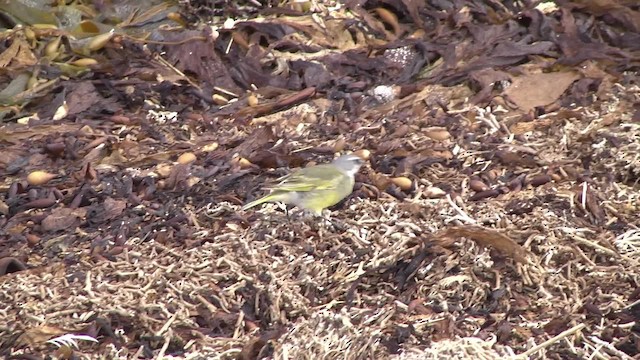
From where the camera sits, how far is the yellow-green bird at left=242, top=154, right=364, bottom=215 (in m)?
5.27

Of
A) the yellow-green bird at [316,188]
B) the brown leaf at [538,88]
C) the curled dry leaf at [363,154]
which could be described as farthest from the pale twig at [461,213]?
the brown leaf at [538,88]

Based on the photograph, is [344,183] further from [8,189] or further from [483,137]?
[8,189]

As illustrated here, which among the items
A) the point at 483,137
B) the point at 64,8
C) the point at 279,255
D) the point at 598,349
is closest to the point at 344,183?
the point at 279,255

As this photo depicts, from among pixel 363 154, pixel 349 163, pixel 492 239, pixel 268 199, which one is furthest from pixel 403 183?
pixel 492 239

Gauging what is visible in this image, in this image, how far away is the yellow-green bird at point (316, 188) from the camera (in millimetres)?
5273

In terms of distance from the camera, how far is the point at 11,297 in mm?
4676

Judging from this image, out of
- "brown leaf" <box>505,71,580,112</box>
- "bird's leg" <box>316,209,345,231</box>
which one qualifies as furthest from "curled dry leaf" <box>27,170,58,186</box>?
"brown leaf" <box>505,71,580,112</box>

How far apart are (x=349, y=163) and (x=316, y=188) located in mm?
319

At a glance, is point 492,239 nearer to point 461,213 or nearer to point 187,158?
point 461,213

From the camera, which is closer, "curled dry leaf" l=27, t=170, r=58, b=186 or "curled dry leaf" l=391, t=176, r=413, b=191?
"curled dry leaf" l=391, t=176, r=413, b=191

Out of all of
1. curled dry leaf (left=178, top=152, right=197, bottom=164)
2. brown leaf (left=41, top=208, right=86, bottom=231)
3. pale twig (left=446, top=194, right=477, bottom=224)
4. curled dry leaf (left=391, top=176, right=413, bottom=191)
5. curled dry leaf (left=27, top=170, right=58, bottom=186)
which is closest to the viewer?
pale twig (left=446, top=194, right=477, bottom=224)

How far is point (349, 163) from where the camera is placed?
553 cm

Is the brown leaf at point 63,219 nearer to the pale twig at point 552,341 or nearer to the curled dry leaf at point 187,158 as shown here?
the curled dry leaf at point 187,158

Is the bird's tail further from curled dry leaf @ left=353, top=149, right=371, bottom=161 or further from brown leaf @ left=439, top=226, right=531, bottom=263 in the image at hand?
brown leaf @ left=439, top=226, right=531, bottom=263
